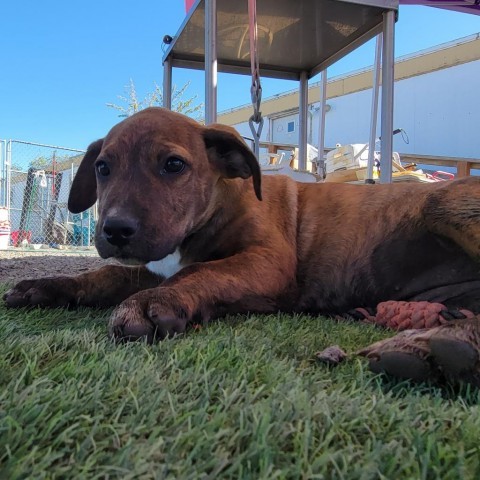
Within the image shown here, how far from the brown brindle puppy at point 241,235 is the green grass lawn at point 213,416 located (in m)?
0.66

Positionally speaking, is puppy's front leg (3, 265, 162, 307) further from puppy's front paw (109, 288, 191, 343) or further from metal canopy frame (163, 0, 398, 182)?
metal canopy frame (163, 0, 398, 182)

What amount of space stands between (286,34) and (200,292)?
4.00m

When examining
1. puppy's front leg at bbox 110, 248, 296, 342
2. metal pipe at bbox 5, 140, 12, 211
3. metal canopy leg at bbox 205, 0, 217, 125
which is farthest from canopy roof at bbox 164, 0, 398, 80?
metal pipe at bbox 5, 140, 12, 211

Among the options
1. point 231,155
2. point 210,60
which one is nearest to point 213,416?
point 231,155

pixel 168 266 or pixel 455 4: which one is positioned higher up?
pixel 455 4

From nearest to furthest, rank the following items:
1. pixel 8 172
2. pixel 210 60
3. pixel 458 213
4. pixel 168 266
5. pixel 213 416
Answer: pixel 213 416
pixel 458 213
pixel 168 266
pixel 210 60
pixel 8 172

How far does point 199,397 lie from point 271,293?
4.60 feet

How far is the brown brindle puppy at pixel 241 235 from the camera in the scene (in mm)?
2221

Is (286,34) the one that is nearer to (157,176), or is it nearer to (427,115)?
(157,176)

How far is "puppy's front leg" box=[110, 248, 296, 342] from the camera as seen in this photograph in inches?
70.7

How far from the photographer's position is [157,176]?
2.37 m

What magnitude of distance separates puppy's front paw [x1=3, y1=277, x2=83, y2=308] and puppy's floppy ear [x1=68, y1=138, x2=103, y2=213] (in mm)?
653

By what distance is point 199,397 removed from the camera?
44.7 inches

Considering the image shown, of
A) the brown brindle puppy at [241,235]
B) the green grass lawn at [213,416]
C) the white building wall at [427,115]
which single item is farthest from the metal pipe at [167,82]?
the white building wall at [427,115]
